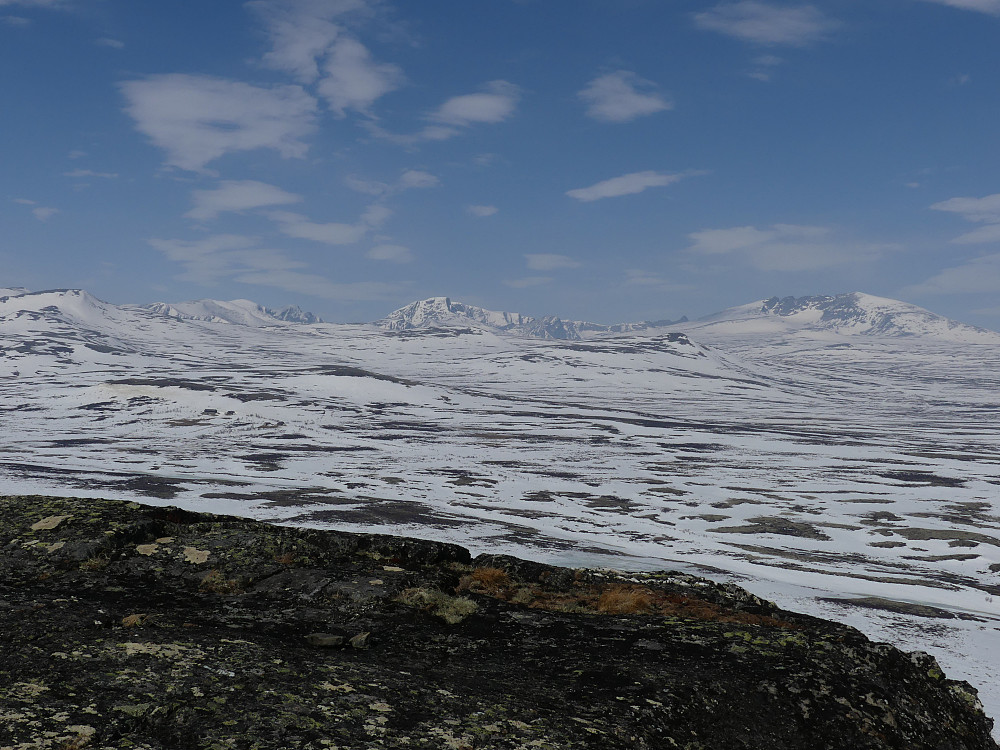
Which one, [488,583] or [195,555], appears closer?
[195,555]

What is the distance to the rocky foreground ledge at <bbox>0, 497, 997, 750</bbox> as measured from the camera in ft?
19.0

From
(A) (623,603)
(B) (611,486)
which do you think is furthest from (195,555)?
(B) (611,486)

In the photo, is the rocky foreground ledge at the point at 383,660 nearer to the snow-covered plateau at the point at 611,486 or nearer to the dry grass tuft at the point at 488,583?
the dry grass tuft at the point at 488,583

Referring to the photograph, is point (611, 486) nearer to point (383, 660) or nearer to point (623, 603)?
point (623, 603)

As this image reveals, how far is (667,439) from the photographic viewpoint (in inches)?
5714

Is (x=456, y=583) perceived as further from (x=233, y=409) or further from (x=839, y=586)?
(x=233, y=409)

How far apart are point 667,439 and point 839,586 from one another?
336 feet

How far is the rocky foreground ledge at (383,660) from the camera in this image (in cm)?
580

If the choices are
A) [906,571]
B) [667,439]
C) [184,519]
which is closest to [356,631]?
[184,519]

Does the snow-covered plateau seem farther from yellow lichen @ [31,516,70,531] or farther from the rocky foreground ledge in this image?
yellow lichen @ [31,516,70,531]

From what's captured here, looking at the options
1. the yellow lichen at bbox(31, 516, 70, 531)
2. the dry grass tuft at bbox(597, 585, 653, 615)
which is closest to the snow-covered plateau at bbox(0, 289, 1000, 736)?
the dry grass tuft at bbox(597, 585, 653, 615)

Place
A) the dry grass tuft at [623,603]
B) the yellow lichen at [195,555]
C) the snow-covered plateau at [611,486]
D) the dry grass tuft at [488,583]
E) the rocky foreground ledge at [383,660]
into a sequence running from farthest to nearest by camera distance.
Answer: the snow-covered plateau at [611,486] < the dry grass tuft at [488,583] < the yellow lichen at [195,555] < the dry grass tuft at [623,603] < the rocky foreground ledge at [383,660]

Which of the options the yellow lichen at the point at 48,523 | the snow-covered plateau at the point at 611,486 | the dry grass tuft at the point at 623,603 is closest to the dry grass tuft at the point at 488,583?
the dry grass tuft at the point at 623,603

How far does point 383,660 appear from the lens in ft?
24.1
